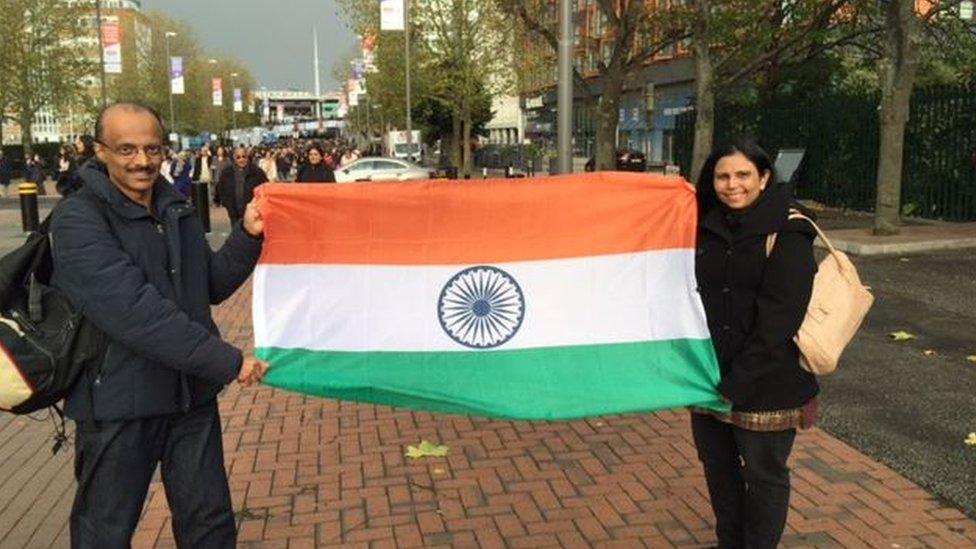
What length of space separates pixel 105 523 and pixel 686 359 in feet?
7.23

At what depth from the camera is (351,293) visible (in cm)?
386

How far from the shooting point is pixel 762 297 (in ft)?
10.9

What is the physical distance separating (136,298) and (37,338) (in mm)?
343

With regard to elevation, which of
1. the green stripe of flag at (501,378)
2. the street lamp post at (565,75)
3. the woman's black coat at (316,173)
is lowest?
the green stripe of flag at (501,378)

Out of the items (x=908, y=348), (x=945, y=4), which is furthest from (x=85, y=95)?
(x=908, y=348)

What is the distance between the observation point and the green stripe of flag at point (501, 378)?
3.74 metres

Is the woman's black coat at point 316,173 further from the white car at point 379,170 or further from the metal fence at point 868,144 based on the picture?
the white car at point 379,170

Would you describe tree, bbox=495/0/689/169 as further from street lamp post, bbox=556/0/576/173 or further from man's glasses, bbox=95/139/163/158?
man's glasses, bbox=95/139/163/158

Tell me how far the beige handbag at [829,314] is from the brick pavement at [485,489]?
1.26 m

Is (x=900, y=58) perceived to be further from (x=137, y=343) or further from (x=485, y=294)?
(x=137, y=343)

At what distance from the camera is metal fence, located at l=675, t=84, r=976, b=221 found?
53.2ft

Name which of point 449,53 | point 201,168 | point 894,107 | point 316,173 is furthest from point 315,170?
point 449,53

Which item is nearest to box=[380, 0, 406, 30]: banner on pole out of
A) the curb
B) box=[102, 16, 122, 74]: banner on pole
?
box=[102, 16, 122, 74]: banner on pole

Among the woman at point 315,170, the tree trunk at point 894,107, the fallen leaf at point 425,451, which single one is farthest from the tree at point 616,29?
the fallen leaf at point 425,451
